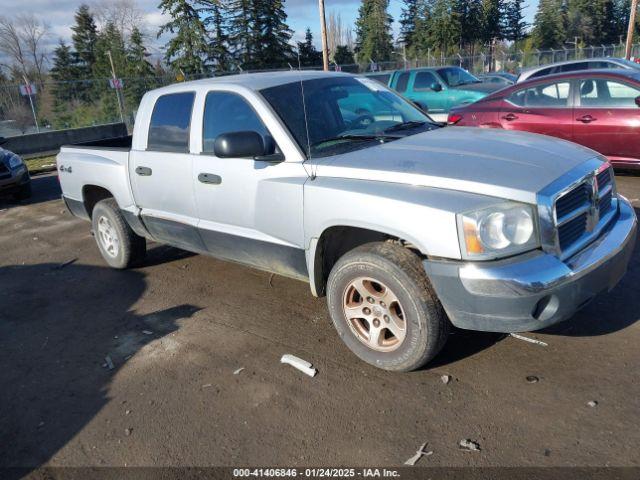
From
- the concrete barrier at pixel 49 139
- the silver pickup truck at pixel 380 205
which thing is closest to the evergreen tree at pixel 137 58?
the concrete barrier at pixel 49 139

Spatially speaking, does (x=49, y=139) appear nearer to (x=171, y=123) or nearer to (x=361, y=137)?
(x=171, y=123)

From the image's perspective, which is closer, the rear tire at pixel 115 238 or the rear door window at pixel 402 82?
the rear tire at pixel 115 238

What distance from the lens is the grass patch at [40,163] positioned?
14711 millimetres

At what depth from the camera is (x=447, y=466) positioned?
2609 mm

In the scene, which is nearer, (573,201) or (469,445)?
(469,445)

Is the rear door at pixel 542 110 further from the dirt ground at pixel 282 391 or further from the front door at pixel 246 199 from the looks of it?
the front door at pixel 246 199

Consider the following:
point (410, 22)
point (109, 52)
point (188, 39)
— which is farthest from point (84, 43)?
point (410, 22)

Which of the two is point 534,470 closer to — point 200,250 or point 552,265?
point 552,265

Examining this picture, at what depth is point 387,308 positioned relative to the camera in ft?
10.8

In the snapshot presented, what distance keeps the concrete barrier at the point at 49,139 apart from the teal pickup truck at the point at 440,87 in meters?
9.49

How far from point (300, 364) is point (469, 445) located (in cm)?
126

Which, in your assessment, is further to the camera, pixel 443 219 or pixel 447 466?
pixel 443 219

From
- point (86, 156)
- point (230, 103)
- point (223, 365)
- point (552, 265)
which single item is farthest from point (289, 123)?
point (86, 156)

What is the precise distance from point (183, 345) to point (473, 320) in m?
2.19
